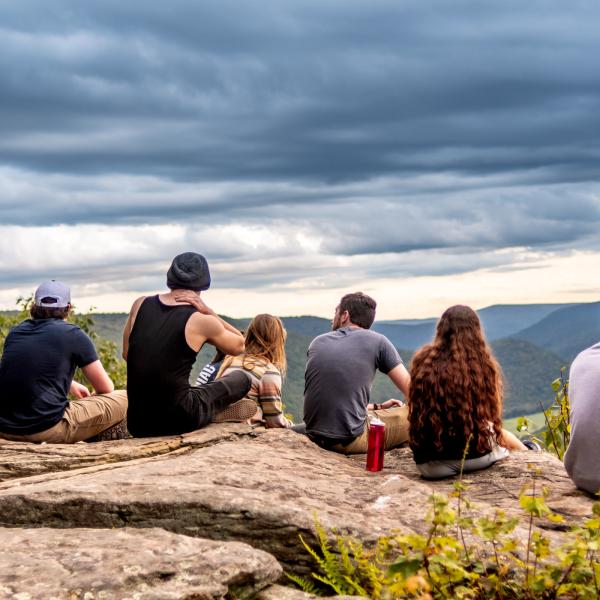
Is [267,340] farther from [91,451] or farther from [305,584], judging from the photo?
[305,584]

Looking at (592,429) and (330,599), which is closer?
(330,599)

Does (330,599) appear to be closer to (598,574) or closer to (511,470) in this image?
(598,574)

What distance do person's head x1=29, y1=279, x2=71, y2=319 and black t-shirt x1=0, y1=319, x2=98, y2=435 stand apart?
0.10 meters

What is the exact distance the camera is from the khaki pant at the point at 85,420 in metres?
10.7

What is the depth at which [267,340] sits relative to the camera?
11086 millimetres

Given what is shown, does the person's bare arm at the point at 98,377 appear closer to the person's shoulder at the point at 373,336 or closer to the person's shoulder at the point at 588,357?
the person's shoulder at the point at 373,336

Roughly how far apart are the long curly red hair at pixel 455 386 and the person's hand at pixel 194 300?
245 cm

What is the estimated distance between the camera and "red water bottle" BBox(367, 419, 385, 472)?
9.58 m

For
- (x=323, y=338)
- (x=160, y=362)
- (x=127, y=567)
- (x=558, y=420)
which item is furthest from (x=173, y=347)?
(x=558, y=420)

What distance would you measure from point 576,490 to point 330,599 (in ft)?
11.1

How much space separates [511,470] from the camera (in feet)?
30.5

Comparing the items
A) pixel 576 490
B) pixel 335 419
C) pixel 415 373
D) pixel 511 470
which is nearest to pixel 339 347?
pixel 335 419

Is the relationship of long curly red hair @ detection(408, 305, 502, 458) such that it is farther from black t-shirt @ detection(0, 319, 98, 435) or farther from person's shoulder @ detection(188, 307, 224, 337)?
black t-shirt @ detection(0, 319, 98, 435)

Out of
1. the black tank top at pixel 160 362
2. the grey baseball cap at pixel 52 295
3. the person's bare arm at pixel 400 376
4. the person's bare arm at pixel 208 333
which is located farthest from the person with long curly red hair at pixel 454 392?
the grey baseball cap at pixel 52 295
